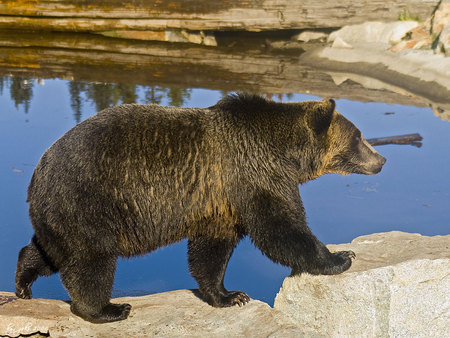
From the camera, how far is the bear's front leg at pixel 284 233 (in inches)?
208

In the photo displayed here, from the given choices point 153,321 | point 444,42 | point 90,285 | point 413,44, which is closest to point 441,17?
point 413,44

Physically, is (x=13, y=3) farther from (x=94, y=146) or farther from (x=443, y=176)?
(x=94, y=146)

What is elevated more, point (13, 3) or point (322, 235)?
point (13, 3)

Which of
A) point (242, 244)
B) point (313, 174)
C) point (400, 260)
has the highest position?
point (313, 174)

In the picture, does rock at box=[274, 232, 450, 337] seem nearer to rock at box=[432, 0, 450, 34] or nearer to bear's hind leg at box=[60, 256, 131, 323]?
bear's hind leg at box=[60, 256, 131, 323]

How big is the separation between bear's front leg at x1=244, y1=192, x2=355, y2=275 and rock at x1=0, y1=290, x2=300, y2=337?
1.71 feet

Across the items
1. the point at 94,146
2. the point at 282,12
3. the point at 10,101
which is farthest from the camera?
the point at 282,12

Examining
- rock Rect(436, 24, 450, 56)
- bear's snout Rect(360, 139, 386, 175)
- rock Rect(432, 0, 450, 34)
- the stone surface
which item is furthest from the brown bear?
rock Rect(432, 0, 450, 34)

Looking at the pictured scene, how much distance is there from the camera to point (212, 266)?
5703 mm

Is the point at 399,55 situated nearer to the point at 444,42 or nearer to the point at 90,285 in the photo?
the point at 444,42

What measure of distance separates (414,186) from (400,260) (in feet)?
11.1

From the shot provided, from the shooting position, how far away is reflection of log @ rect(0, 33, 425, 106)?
13.2 metres

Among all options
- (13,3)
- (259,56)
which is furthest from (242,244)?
(13,3)

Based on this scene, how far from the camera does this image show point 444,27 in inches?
520
